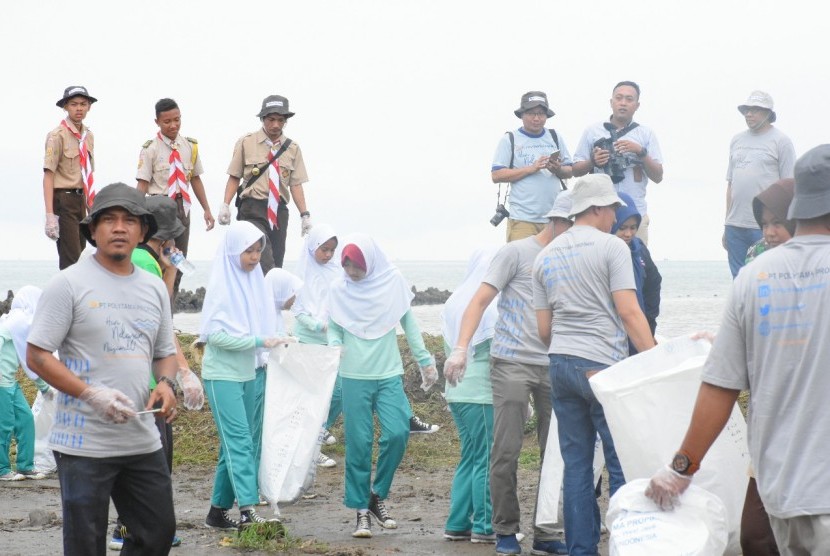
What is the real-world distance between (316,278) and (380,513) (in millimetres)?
2965

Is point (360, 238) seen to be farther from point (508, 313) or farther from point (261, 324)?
point (508, 313)

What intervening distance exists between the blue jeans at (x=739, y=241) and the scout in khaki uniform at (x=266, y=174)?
12.7ft

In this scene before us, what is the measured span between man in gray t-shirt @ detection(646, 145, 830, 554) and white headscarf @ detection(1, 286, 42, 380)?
7029mm

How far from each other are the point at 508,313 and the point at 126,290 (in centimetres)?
266

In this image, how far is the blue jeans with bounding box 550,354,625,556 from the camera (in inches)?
236

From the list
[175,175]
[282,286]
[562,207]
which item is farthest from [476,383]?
[175,175]

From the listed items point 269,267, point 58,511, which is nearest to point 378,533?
point 58,511

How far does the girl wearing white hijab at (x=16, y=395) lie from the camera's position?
31.9ft

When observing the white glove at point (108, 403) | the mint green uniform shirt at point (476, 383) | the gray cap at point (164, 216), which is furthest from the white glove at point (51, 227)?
the white glove at point (108, 403)

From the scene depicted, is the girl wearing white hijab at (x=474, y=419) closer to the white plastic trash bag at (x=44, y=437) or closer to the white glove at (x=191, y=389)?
the white glove at (x=191, y=389)

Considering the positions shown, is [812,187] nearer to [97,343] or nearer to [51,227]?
[97,343]

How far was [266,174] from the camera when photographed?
439 inches

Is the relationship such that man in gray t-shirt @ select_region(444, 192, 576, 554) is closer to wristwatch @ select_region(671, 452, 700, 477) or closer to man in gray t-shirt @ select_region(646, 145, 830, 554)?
wristwatch @ select_region(671, 452, 700, 477)

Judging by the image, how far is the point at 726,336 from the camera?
3.83m
